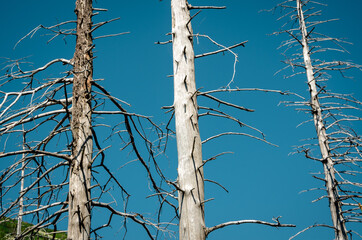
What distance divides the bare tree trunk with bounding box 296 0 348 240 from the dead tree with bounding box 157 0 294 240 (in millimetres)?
6455

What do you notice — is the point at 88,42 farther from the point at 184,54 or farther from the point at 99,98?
the point at 184,54

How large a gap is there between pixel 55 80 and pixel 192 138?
2848mm

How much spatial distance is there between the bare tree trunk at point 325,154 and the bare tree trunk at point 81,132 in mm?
7344

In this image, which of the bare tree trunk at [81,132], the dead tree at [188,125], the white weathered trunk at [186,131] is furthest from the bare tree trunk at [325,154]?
the bare tree trunk at [81,132]

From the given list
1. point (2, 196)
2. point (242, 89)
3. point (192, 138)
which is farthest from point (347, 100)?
point (2, 196)

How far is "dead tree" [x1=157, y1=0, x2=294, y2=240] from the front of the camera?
389cm

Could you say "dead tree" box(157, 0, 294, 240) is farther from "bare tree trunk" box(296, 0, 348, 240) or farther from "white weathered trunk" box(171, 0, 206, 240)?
"bare tree trunk" box(296, 0, 348, 240)

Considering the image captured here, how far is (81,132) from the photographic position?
208 inches

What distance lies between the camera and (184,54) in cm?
467

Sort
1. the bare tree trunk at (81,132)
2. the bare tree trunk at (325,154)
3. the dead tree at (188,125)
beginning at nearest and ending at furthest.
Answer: the dead tree at (188,125) → the bare tree trunk at (81,132) → the bare tree trunk at (325,154)

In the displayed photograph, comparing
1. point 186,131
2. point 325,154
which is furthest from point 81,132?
point 325,154

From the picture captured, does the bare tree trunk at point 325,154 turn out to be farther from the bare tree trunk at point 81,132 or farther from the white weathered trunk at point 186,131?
the bare tree trunk at point 81,132

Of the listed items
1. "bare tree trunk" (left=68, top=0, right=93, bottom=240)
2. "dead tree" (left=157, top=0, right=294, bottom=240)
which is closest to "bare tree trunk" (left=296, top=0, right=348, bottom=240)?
"dead tree" (left=157, top=0, right=294, bottom=240)

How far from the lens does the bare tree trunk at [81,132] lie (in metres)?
4.88
